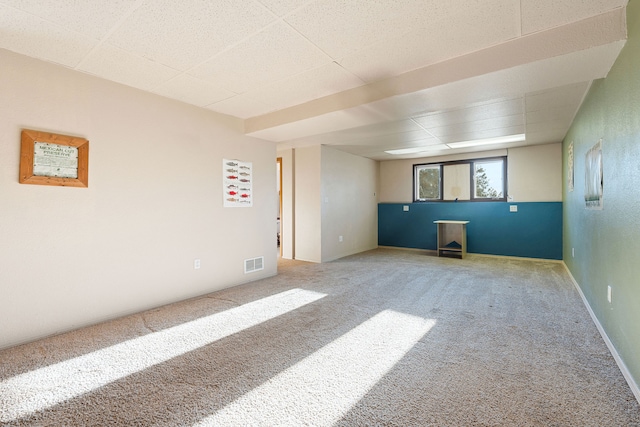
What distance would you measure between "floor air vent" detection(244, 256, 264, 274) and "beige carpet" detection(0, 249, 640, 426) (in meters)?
0.82

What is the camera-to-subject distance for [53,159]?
246 cm

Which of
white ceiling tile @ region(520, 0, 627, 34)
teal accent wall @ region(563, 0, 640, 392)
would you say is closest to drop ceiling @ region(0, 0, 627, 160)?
white ceiling tile @ region(520, 0, 627, 34)

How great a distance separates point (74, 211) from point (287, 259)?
Answer: 383 cm

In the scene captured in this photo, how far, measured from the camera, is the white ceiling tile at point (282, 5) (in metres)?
1.78

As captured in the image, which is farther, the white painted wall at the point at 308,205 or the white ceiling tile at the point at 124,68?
the white painted wall at the point at 308,205

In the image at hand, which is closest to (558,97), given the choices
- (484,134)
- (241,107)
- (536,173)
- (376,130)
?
(484,134)

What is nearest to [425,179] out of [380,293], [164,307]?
[380,293]

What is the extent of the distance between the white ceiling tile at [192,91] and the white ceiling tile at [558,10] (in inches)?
103

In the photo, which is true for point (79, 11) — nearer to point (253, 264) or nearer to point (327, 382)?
point (327, 382)

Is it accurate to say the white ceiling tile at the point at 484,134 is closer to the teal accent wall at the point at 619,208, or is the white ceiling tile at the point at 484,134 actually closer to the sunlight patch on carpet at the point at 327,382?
the teal accent wall at the point at 619,208

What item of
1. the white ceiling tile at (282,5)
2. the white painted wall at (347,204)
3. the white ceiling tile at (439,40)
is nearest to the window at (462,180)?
the white painted wall at (347,204)

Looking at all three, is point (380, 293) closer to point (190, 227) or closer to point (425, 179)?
point (190, 227)

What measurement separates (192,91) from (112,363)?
2560 mm

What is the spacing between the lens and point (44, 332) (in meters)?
2.43
